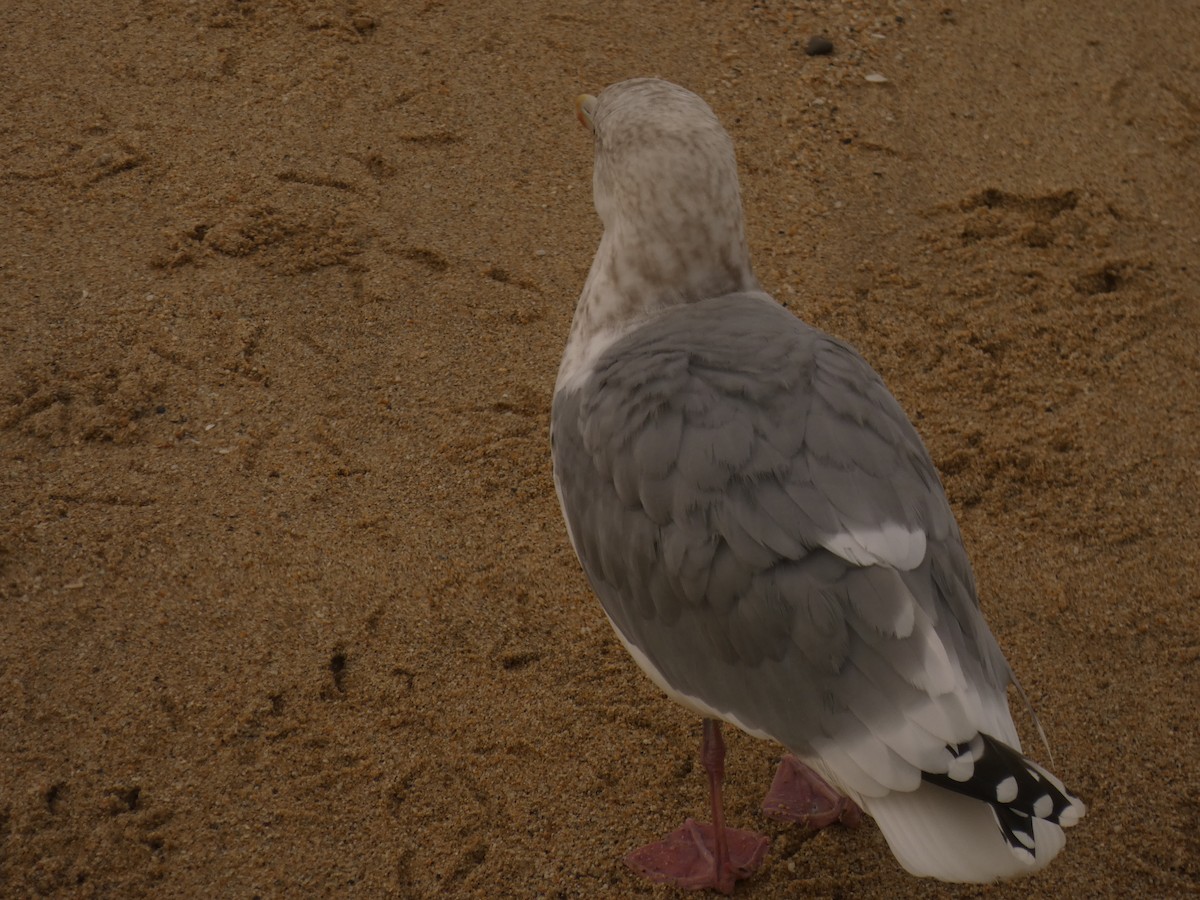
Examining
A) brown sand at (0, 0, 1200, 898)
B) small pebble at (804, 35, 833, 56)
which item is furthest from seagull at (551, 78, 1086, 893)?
small pebble at (804, 35, 833, 56)

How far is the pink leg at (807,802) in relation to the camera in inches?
110

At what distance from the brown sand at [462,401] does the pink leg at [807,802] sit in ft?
0.17

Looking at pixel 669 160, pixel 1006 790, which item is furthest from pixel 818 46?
pixel 1006 790

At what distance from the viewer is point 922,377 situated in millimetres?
3764

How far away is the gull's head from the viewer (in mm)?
2646

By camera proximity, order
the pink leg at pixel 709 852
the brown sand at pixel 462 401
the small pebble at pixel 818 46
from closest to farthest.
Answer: the pink leg at pixel 709 852 → the brown sand at pixel 462 401 → the small pebble at pixel 818 46

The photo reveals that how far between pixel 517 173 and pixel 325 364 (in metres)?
1.19

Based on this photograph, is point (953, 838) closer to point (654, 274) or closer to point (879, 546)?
point (879, 546)

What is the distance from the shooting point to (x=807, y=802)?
2824mm

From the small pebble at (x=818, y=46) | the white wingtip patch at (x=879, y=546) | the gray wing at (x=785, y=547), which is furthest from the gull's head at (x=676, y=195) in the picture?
the small pebble at (x=818, y=46)

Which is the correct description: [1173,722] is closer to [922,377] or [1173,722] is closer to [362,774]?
[922,377]

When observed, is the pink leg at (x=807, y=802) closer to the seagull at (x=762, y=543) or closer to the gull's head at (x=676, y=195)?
the seagull at (x=762, y=543)

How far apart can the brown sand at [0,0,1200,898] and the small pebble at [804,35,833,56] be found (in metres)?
0.05

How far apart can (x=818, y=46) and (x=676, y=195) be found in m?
2.70
